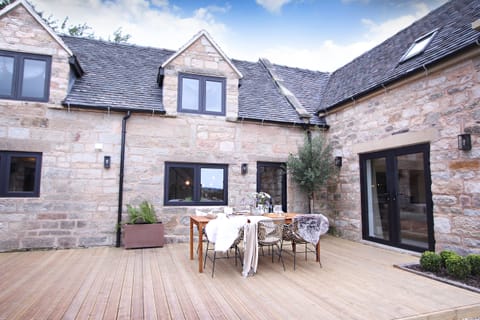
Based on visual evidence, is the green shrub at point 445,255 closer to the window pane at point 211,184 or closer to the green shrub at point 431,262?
the green shrub at point 431,262

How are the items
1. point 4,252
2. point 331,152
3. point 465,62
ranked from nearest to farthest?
point 465,62
point 4,252
point 331,152

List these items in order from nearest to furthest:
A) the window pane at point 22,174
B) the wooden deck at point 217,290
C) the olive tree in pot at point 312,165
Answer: the wooden deck at point 217,290
the window pane at point 22,174
the olive tree in pot at point 312,165

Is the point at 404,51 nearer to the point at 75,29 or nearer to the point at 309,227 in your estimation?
the point at 309,227

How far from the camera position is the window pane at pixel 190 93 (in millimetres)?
7409

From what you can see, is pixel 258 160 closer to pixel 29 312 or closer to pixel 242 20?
pixel 242 20

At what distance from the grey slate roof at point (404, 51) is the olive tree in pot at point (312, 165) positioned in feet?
4.91

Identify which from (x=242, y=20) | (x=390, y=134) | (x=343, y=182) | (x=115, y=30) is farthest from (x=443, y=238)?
(x=115, y=30)

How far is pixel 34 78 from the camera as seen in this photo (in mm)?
6363

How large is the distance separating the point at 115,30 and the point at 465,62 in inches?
645

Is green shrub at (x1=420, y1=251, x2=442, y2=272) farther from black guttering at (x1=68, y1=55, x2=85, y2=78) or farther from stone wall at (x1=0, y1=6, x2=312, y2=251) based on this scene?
black guttering at (x1=68, y1=55, x2=85, y2=78)

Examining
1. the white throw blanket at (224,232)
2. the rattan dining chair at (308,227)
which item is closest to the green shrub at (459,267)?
the rattan dining chair at (308,227)

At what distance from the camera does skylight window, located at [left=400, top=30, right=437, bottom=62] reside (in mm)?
6270

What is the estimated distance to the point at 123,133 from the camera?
6781 mm

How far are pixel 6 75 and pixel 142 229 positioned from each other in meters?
4.58
